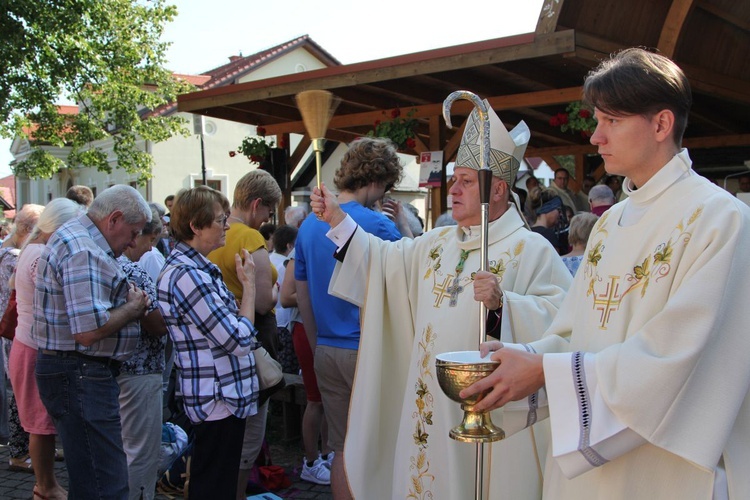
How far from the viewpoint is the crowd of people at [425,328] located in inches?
75.3

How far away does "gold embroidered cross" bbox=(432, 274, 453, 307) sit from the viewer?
3.34 metres

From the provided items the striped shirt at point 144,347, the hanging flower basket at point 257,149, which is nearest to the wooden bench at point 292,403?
the striped shirt at point 144,347

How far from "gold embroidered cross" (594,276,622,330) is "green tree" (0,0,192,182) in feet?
Result: 61.4

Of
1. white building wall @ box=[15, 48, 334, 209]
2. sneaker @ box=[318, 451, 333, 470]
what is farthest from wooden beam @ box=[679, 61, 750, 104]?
white building wall @ box=[15, 48, 334, 209]

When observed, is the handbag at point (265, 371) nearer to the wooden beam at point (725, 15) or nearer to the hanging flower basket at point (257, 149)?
the wooden beam at point (725, 15)

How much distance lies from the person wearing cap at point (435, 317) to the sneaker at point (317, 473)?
6.84 ft

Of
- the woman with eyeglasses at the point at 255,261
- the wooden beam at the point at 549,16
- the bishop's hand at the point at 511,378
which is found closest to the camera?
the bishop's hand at the point at 511,378

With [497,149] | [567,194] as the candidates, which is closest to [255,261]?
[497,149]

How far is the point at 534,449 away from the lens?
3.02 metres

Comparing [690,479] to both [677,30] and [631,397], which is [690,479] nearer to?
[631,397]

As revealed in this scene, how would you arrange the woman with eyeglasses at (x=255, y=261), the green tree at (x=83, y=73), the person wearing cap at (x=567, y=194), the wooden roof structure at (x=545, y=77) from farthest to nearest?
the green tree at (x=83, y=73)
the person wearing cap at (x=567, y=194)
the wooden roof structure at (x=545, y=77)
the woman with eyeglasses at (x=255, y=261)

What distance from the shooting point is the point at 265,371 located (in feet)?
12.8

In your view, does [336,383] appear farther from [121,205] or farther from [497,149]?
[497,149]

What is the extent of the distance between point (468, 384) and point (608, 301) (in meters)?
0.48
